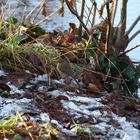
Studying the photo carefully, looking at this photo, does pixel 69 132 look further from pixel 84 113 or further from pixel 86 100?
pixel 86 100

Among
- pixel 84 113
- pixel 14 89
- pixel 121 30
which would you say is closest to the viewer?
pixel 84 113

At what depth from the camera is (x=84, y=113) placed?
2.70m

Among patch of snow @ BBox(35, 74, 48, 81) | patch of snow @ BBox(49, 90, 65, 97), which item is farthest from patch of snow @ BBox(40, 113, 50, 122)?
patch of snow @ BBox(35, 74, 48, 81)

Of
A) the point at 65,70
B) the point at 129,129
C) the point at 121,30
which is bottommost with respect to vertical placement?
the point at 129,129

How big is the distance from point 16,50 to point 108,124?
1.09 meters

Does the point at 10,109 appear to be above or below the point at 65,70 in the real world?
below

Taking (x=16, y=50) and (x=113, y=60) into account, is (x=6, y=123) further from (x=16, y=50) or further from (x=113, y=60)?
(x=113, y=60)

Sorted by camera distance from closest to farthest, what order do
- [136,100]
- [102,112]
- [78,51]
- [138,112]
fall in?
[102,112]
[138,112]
[136,100]
[78,51]

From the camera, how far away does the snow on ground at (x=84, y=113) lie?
8.11ft

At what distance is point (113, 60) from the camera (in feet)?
11.8

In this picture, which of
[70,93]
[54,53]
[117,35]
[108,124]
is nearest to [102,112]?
[108,124]

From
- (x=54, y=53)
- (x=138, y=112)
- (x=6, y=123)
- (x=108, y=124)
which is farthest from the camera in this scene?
(x=54, y=53)

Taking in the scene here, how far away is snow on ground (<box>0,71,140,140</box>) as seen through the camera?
2473 millimetres

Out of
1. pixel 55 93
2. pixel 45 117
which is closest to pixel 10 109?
pixel 45 117
